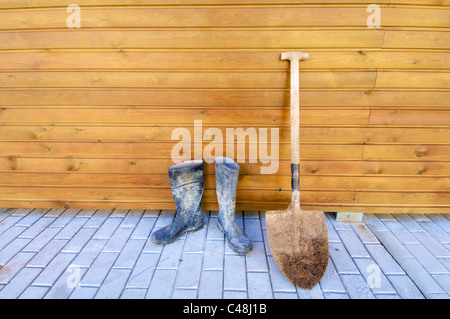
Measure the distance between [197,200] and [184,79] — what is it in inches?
40.1

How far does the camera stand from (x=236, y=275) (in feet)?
5.51

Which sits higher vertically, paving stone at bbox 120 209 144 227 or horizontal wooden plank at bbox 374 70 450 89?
horizontal wooden plank at bbox 374 70 450 89

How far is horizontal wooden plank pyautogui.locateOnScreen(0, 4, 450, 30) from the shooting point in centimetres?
181

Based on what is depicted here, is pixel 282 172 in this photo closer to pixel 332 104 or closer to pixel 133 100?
pixel 332 104

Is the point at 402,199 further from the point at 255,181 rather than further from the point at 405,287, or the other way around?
the point at 255,181

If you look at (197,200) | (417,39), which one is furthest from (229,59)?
(417,39)

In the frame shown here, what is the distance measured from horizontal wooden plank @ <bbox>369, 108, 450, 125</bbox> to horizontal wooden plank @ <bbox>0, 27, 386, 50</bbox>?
0.51 metres

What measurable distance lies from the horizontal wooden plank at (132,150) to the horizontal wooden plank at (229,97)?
1.18ft

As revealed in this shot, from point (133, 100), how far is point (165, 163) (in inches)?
23.8

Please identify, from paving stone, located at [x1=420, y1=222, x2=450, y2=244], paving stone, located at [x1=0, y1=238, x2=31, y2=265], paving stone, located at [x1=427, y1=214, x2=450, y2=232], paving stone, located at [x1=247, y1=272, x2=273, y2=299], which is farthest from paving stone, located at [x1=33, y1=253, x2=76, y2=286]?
paving stone, located at [x1=427, y1=214, x2=450, y2=232]

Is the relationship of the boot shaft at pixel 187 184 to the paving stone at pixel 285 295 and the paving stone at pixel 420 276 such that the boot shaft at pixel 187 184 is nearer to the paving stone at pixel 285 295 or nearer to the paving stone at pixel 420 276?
the paving stone at pixel 285 295

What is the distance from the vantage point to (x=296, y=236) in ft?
5.94

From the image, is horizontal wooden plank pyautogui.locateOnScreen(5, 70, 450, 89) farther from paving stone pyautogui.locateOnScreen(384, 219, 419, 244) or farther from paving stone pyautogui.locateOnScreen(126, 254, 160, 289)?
paving stone pyautogui.locateOnScreen(126, 254, 160, 289)
